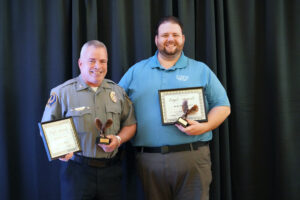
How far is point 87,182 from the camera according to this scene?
5.99 ft

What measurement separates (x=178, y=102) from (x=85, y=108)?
651 mm

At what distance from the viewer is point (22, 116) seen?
249cm

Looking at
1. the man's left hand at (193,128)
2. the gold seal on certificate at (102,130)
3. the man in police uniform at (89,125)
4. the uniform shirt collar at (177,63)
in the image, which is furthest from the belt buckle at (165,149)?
the uniform shirt collar at (177,63)

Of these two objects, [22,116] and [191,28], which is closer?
[22,116]

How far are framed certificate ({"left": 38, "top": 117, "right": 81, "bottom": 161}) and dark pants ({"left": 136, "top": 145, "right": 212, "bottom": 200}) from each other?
2.05 feet

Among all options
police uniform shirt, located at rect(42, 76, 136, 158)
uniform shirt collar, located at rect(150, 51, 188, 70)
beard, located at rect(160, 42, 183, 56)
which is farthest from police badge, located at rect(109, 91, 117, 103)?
beard, located at rect(160, 42, 183, 56)

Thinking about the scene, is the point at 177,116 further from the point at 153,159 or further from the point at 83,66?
the point at 83,66

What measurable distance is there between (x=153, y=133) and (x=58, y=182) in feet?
3.35

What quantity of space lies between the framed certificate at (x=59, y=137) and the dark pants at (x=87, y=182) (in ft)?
0.56

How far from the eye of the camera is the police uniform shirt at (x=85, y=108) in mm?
1861

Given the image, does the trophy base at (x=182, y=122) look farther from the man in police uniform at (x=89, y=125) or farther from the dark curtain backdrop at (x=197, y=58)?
the dark curtain backdrop at (x=197, y=58)

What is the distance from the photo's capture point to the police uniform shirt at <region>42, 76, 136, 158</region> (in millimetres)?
1861

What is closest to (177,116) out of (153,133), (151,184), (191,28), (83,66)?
(153,133)

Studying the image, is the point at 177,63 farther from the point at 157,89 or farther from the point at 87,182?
the point at 87,182
